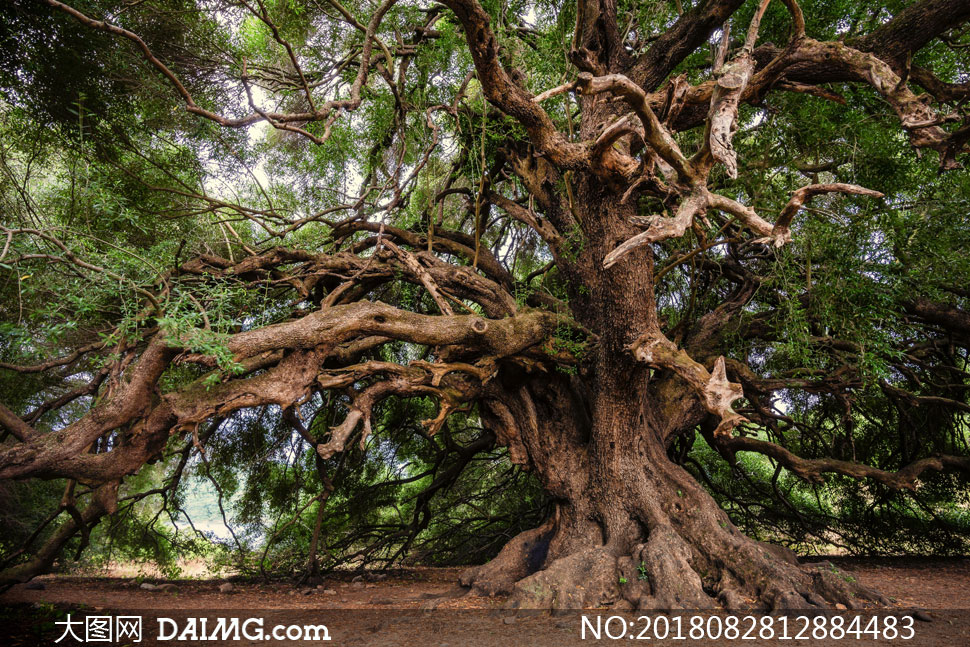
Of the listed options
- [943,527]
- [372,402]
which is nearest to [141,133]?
[372,402]

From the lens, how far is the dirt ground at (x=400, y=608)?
146 inches

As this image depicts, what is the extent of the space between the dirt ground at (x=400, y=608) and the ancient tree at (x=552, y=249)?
43 centimetres

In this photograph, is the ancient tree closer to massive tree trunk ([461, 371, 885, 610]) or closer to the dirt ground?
massive tree trunk ([461, 371, 885, 610])

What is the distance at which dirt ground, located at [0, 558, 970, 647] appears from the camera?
12.2ft

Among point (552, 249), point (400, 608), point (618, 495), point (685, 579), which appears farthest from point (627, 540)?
point (552, 249)

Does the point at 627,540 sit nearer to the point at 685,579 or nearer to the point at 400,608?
the point at 685,579

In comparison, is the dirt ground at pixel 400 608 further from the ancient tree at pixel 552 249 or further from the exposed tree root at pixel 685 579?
Answer: the ancient tree at pixel 552 249

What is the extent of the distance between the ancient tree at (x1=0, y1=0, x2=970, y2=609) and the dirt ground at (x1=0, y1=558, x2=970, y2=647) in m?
0.43

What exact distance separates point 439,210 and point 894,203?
4.80 metres

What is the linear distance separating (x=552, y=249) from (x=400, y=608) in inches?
150

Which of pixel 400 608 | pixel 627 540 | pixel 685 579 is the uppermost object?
pixel 627 540

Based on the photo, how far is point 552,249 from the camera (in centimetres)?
599

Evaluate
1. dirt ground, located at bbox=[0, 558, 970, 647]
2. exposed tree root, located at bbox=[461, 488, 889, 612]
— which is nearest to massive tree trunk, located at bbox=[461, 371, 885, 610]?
exposed tree root, located at bbox=[461, 488, 889, 612]

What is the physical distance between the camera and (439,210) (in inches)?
261
